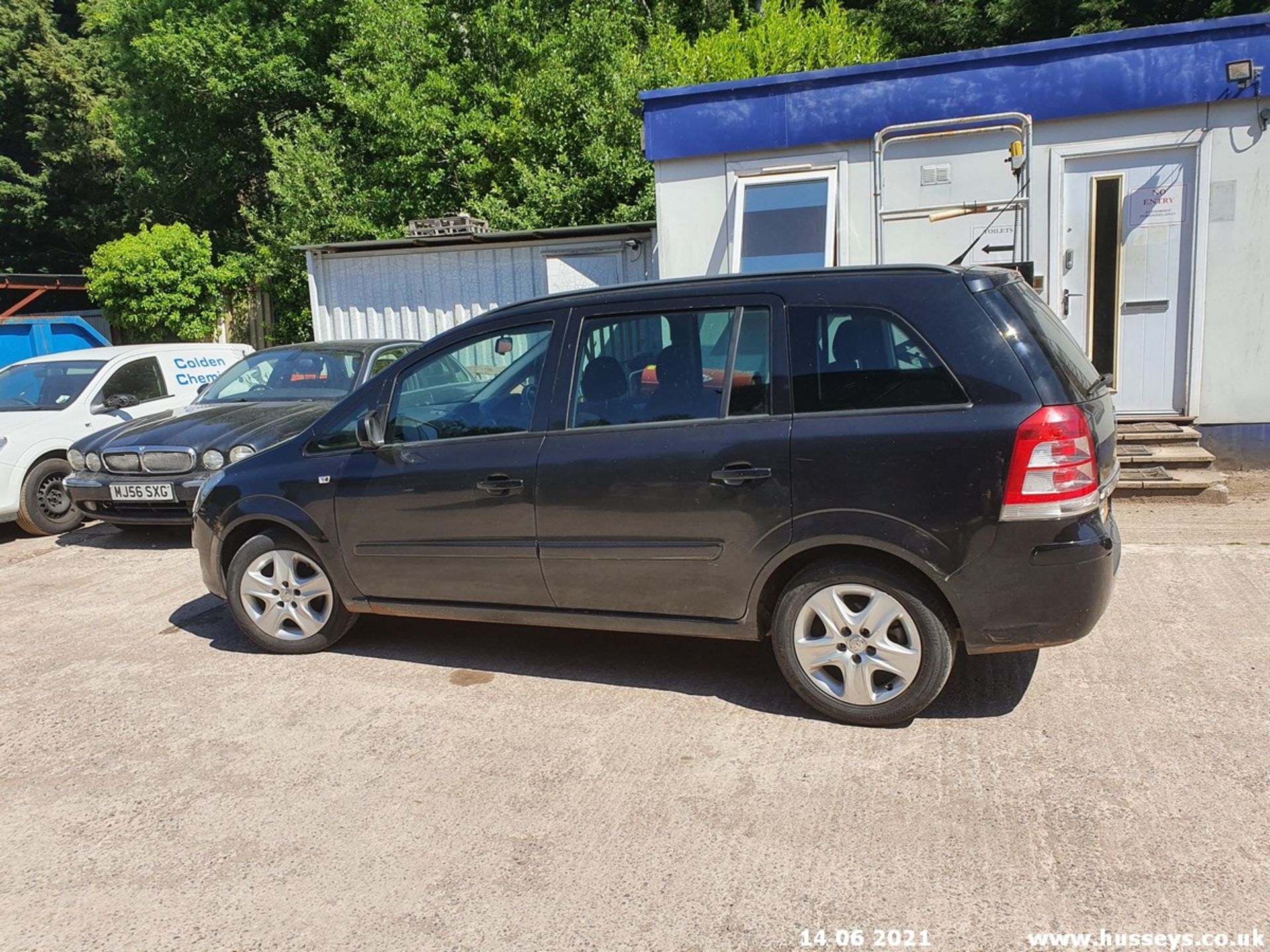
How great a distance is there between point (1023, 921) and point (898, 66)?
7.38 meters

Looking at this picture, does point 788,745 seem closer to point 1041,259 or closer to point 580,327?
point 580,327

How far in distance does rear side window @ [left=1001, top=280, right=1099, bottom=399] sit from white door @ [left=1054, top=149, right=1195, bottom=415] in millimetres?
4605

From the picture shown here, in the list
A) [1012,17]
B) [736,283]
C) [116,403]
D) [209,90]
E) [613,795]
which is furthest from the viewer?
[209,90]

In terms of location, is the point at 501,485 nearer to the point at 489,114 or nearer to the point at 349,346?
the point at 349,346

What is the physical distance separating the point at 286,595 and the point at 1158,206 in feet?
24.3

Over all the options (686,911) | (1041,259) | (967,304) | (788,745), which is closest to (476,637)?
(788,745)

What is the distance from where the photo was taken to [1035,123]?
8203 mm

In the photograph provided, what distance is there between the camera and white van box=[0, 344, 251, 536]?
8484 millimetres

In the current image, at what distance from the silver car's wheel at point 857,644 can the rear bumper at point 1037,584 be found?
248 millimetres

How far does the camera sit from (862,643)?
3943 millimetres

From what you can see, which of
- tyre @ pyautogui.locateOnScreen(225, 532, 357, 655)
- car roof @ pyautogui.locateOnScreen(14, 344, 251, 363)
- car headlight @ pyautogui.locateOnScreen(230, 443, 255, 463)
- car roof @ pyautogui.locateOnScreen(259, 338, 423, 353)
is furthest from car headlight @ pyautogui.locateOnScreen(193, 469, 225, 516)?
car roof @ pyautogui.locateOnScreen(14, 344, 251, 363)

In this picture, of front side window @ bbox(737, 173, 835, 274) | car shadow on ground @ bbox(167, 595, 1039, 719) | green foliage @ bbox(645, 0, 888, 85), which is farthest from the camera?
green foliage @ bbox(645, 0, 888, 85)

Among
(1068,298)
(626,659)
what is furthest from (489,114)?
(626,659)

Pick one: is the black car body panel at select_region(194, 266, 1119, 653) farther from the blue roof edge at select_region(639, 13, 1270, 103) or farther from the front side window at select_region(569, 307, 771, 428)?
the blue roof edge at select_region(639, 13, 1270, 103)
